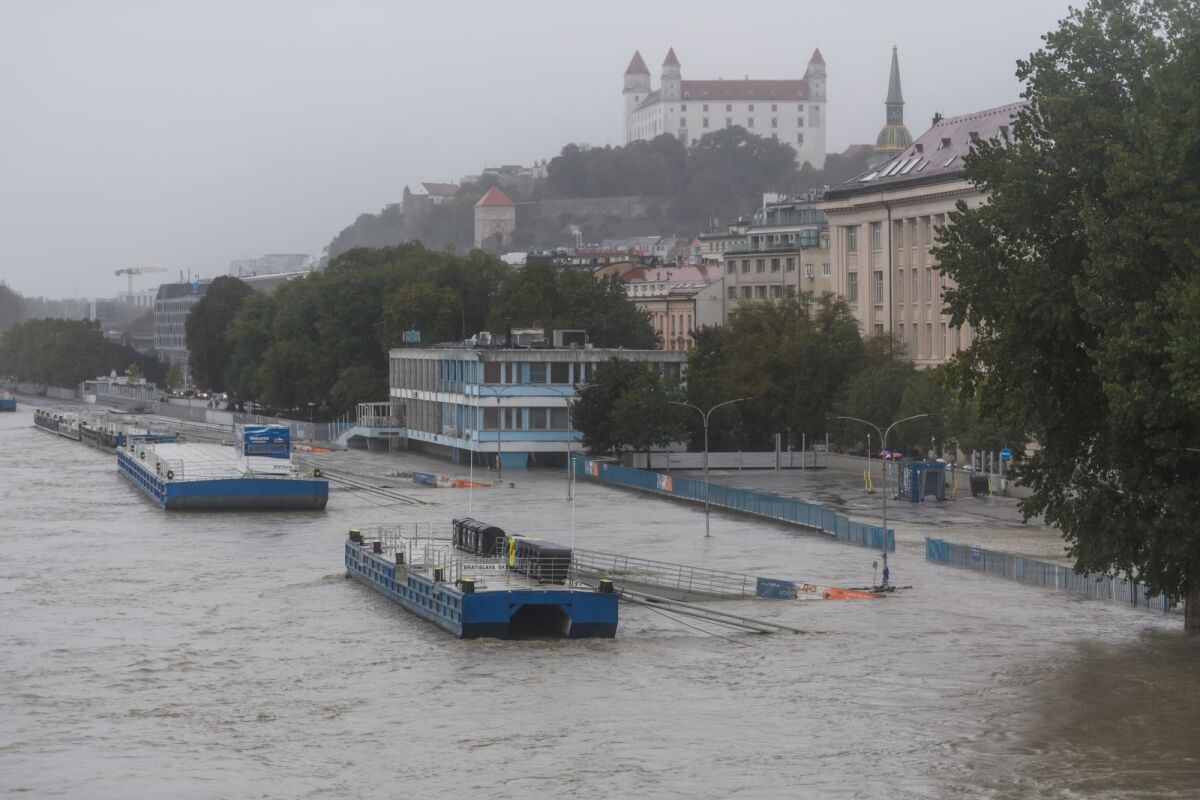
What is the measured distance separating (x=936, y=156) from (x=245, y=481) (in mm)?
53370

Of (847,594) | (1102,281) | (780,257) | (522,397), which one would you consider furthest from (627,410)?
(1102,281)

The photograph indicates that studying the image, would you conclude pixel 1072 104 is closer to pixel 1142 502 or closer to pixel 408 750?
pixel 1142 502

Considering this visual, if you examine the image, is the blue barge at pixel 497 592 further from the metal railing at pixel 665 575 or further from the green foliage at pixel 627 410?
the green foliage at pixel 627 410

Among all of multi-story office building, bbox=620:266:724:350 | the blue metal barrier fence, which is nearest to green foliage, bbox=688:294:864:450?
A: the blue metal barrier fence

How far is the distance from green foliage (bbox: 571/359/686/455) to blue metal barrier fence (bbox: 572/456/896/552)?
1919mm

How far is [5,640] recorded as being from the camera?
5528 centimetres

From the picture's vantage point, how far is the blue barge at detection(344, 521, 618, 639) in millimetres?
55031

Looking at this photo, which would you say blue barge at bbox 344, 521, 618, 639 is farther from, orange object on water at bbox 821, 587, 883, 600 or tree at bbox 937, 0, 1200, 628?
tree at bbox 937, 0, 1200, 628

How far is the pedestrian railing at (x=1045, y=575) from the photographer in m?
61.5

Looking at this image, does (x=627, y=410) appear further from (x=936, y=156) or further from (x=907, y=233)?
(x=936, y=156)

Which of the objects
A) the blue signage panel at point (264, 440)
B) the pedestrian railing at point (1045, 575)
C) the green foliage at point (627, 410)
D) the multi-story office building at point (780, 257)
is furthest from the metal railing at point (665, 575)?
the multi-story office building at point (780, 257)

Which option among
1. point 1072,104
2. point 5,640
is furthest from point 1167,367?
point 5,640

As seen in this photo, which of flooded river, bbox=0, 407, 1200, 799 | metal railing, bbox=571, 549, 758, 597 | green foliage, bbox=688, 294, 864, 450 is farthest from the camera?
green foliage, bbox=688, 294, 864, 450

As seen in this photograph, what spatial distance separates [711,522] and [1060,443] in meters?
35.7
